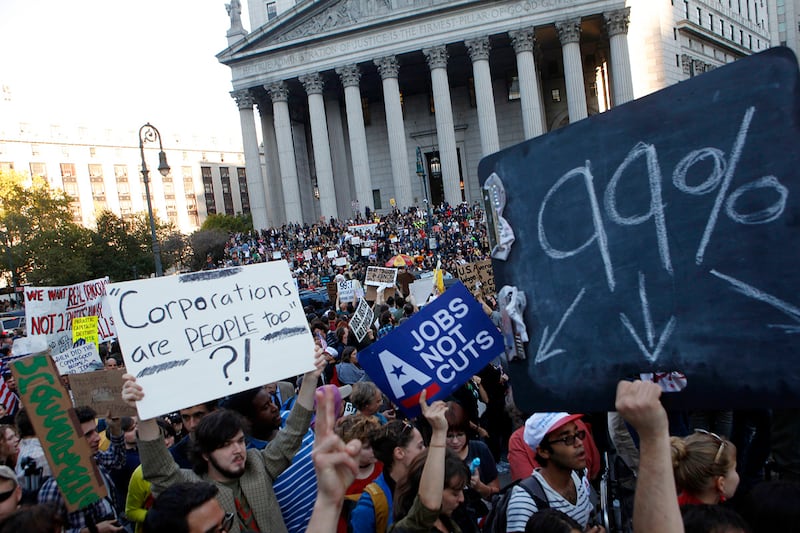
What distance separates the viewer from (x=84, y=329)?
415 inches

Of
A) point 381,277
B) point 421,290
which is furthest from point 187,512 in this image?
point 381,277

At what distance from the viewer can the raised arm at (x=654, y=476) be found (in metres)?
2.15

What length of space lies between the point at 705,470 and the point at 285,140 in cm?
4292

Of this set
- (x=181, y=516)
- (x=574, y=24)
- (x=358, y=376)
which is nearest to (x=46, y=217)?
(x=574, y=24)

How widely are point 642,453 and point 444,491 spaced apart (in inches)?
57.0

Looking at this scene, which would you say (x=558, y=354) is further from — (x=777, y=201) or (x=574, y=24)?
(x=574, y=24)

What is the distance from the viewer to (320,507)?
2.21 m

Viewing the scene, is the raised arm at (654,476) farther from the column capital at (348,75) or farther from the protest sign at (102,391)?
the column capital at (348,75)

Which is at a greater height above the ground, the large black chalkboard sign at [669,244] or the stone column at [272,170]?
the stone column at [272,170]

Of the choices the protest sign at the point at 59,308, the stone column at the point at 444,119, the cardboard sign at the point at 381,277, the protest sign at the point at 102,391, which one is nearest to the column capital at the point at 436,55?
the stone column at the point at 444,119

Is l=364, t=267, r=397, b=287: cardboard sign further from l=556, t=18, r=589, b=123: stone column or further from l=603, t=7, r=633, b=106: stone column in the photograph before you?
l=603, t=7, r=633, b=106: stone column

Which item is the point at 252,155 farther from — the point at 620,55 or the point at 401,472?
the point at 401,472

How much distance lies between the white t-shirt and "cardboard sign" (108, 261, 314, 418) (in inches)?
57.8

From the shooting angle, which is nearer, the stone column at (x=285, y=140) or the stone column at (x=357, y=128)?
the stone column at (x=357, y=128)
